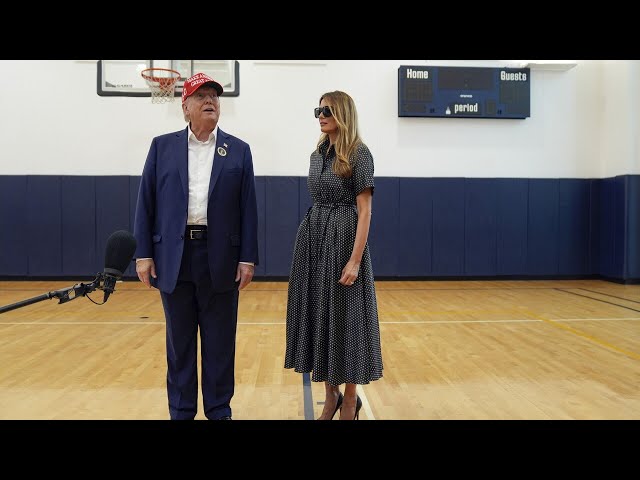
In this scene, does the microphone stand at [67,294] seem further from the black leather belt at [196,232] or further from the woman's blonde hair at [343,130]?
the woman's blonde hair at [343,130]

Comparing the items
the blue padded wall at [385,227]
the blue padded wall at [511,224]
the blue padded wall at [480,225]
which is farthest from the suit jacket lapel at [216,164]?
the blue padded wall at [511,224]

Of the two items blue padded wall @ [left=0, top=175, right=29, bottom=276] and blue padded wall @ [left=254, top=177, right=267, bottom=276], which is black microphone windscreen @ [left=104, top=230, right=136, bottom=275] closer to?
blue padded wall @ [left=254, top=177, right=267, bottom=276]

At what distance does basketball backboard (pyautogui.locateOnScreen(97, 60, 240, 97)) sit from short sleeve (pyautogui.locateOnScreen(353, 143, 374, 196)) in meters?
6.77

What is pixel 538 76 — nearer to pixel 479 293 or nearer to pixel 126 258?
pixel 479 293

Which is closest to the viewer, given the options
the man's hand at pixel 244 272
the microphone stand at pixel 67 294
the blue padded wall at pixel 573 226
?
the microphone stand at pixel 67 294

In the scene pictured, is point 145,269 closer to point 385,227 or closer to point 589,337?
point 589,337

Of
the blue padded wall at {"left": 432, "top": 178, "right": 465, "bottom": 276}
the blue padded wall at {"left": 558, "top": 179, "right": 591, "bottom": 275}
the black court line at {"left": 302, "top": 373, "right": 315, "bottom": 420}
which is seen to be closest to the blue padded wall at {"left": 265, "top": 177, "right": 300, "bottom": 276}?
the blue padded wall at {"left": 432, "top": 178, "right": 465, "bottom": 276}

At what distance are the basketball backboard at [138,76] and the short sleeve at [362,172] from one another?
677 centimetres

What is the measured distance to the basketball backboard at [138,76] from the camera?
8.69 metres

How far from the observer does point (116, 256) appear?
164 cm

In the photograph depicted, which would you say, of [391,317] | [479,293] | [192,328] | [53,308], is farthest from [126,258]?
[479,293]

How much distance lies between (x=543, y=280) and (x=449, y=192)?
7.34 feet

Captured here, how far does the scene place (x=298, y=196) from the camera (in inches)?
349

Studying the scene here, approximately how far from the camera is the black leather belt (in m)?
2.50
